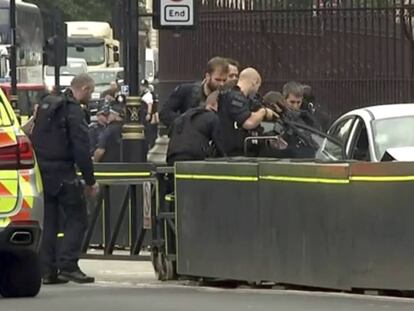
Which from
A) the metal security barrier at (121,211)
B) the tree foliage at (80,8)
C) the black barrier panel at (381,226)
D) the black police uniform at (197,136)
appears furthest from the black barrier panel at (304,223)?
the tree foliage at (80,8)

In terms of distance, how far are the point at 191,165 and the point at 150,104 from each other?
17.1 m

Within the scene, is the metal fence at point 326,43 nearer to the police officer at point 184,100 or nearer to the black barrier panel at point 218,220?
the police officer at point 184,100

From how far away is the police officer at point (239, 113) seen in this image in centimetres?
1435

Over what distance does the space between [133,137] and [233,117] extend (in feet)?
8.25

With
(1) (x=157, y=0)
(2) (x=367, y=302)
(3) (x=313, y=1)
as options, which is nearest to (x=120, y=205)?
(1) (x=157, y=0)

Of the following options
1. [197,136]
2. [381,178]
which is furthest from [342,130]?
[381,178]

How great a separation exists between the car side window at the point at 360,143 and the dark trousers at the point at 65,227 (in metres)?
2.55

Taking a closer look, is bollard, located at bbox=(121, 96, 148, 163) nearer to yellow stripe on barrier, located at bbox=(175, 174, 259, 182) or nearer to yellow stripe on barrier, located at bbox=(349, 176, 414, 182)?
yellow stripe on barrier, located at bbox=(175, 174, 259, 182)

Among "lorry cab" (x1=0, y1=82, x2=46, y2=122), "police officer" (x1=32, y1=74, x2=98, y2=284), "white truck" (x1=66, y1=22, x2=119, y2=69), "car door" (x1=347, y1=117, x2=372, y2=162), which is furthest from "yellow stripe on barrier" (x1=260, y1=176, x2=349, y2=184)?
"white truck" (x1=66, y1=22, x2=119, y2=69)

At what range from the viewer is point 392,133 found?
1402 centimetres

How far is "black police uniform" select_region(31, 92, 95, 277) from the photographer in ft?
45.4

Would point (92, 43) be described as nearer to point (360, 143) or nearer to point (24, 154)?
point (360, 143)

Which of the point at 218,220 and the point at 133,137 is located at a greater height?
the point at 133,137

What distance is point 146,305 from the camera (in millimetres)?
11578
